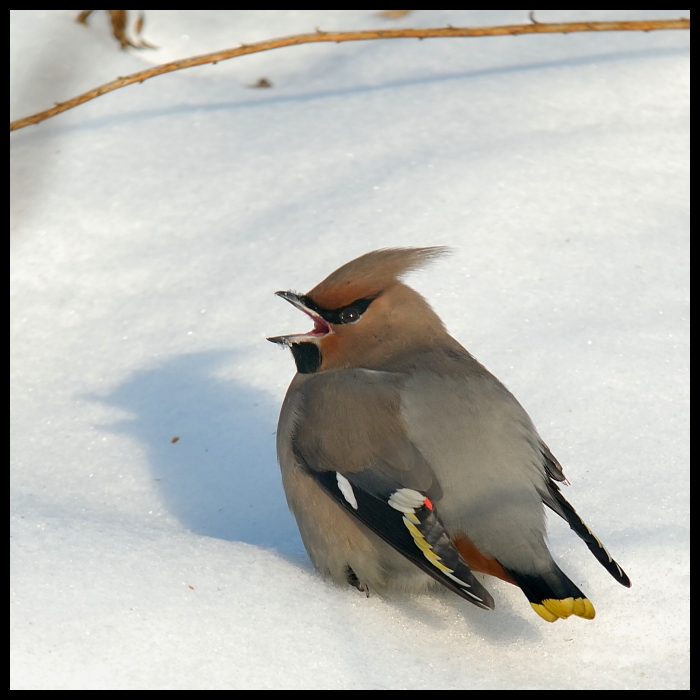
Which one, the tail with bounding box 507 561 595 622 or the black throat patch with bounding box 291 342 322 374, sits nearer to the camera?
the tail with bounding box 507 561 595 622

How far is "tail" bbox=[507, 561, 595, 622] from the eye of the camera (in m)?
2.28

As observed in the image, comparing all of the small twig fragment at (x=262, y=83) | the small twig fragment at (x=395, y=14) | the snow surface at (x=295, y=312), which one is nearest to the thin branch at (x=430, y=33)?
the snow surface at (x=295, y=312)

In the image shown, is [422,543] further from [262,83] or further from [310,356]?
[262,83]

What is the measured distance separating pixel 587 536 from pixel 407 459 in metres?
0.49

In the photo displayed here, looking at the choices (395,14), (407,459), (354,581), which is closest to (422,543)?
(407,459)

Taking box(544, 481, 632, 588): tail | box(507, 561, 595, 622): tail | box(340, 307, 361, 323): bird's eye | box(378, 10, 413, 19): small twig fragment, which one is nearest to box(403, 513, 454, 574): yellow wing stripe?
box(507, 561, 595, 622): tail

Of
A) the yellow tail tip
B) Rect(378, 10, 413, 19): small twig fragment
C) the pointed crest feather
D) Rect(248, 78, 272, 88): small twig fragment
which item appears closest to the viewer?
the yellow tail tip

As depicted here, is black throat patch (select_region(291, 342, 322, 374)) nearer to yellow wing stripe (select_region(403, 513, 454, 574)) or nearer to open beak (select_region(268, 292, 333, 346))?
open beak (select_region(268, 292, 333, 346))

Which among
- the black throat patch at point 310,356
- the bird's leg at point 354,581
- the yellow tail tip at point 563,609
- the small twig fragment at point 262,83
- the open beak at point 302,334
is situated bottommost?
the bird's leg at point 354,581

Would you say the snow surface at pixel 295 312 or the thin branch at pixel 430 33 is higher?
the thin branch at pixel 430 33

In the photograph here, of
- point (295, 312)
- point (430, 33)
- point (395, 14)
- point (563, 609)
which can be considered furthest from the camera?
point (395, 14)

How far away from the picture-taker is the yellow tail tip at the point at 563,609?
2.28 m

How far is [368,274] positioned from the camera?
2.91 meters

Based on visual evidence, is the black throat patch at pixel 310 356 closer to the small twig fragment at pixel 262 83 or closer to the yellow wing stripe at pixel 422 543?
the yellow wing stripe at pixel 422 543
